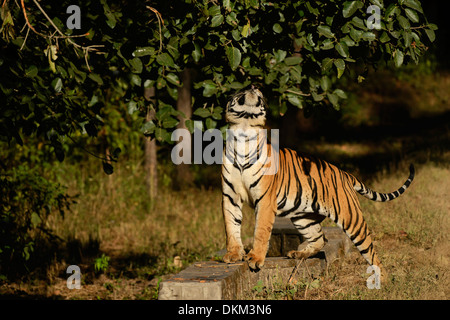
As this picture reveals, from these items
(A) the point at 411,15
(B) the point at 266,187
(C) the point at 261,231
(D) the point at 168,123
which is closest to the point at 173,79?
(D) the point at 168,123

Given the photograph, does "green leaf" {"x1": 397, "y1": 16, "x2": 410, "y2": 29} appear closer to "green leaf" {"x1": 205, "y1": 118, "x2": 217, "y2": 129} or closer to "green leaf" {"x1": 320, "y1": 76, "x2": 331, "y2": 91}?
"green leaf" {"x1": 320, "y1": 76, "x2": 331, "y2": 91}

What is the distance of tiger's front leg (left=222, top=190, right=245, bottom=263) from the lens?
5.40 meters

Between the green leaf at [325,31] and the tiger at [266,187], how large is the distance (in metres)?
0.71

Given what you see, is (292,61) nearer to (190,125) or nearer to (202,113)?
(202,113)

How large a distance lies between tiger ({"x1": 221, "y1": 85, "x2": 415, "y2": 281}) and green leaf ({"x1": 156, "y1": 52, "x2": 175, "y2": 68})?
24.2 inches

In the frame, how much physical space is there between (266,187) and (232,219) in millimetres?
403

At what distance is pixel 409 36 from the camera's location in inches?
196

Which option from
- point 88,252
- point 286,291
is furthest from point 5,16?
point 88,252

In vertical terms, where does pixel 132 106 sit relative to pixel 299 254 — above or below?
above

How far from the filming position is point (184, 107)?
42.0 ft

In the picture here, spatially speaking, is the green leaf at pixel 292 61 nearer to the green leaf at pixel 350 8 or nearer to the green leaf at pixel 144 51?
the green leaf at pixel 350 8

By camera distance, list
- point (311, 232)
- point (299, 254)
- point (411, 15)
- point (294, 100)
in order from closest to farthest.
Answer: point (411, 15) → point (294, 100) → point (299, 254) → point (311, 232)

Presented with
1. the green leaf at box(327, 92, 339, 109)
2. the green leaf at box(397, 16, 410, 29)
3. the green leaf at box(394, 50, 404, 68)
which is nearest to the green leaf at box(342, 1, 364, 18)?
the green leaf at box(397, 16, 410, 29)

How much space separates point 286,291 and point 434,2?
1642cm
